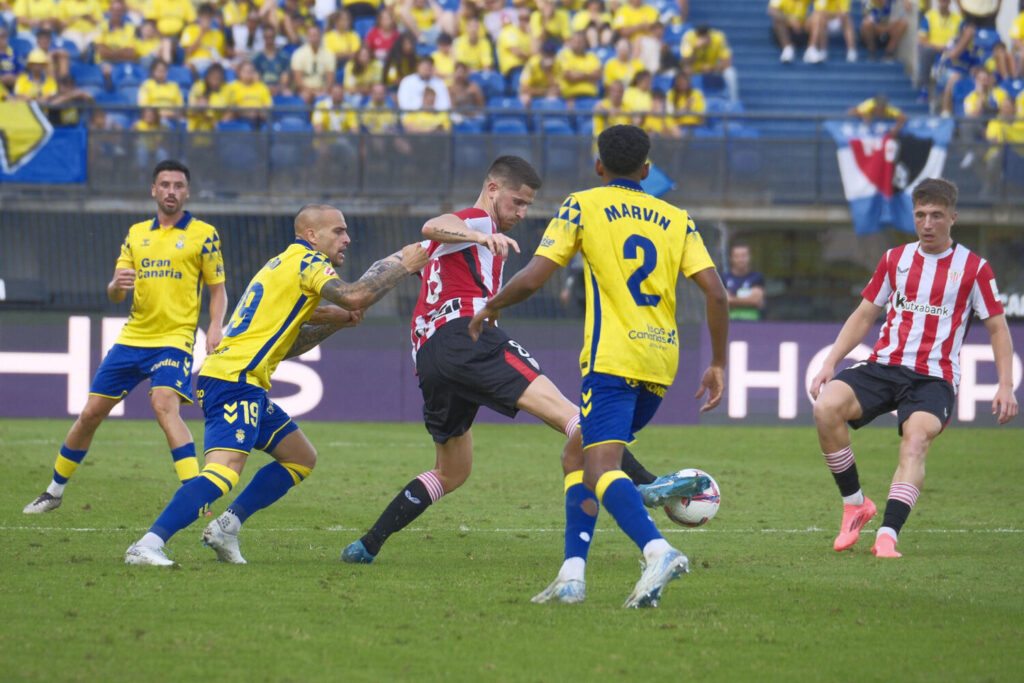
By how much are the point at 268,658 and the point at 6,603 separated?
59.2 inches

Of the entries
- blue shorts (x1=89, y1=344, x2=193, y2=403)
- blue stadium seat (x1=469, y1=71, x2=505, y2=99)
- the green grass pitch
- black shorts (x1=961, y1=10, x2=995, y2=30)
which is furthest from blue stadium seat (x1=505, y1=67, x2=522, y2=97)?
blue shorts (x1=89, y1=344, x2=193, y2=403)

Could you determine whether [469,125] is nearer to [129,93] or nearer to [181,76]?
[181,76]

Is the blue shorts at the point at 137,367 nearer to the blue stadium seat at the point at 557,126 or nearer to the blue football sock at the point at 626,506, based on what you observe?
the blue football sock at the point at 626,506

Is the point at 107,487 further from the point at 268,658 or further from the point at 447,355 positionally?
the point at 268,658

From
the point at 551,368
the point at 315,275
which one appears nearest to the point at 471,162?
the point at 551,368

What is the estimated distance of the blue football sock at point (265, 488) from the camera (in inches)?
267

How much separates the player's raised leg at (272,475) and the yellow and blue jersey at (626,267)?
1.97 m

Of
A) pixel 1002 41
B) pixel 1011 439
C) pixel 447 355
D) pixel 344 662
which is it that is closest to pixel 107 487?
pixel 447 355

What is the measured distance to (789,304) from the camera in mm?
17922

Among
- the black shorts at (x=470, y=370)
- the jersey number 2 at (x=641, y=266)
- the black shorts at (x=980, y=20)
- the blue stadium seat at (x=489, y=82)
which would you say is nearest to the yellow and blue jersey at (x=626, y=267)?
the jersey number 2 at (x=641, y=266)

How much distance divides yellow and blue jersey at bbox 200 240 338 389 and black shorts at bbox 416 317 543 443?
640mm

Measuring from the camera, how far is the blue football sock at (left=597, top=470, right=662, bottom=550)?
540cm

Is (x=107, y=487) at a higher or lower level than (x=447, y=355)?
lower

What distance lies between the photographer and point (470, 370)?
653 cm
